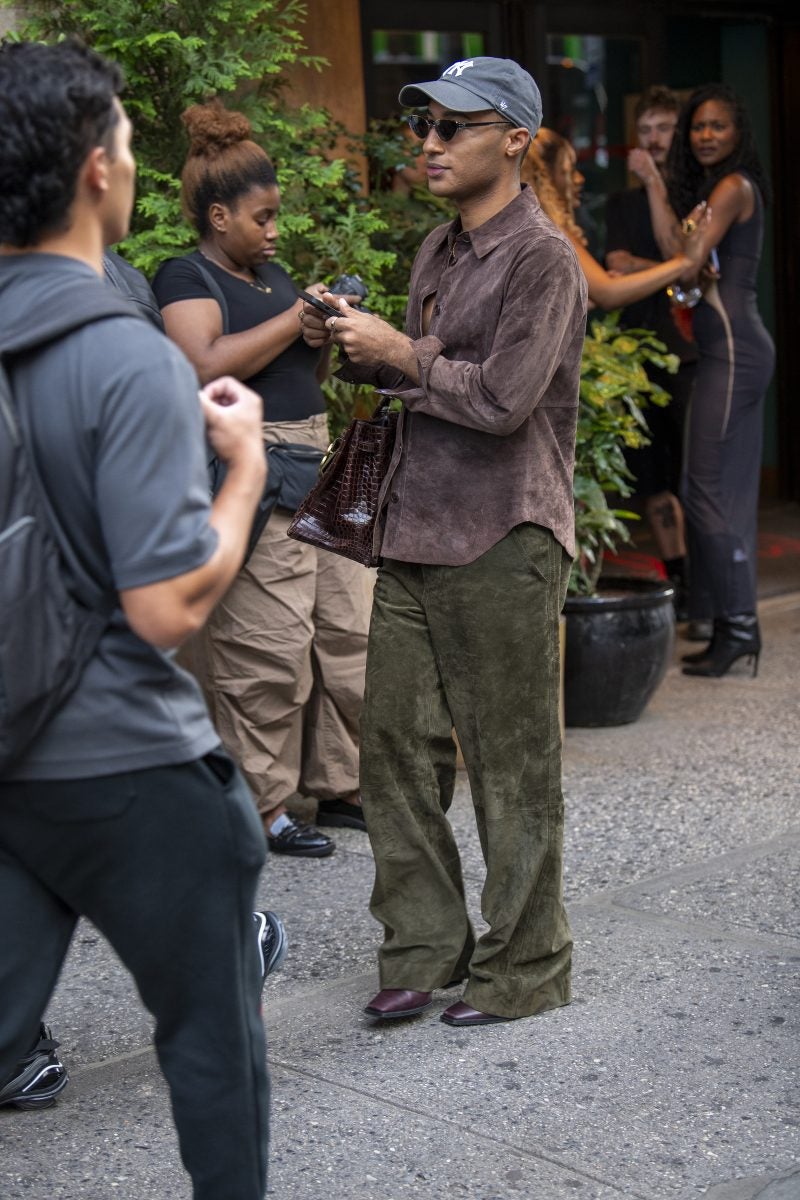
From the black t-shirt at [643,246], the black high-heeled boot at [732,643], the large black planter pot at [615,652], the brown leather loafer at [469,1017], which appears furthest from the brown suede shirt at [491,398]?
the black t-shirt at [643,246]

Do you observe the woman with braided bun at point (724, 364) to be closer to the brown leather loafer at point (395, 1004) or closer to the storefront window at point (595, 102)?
the storefront window at point (595, 102)

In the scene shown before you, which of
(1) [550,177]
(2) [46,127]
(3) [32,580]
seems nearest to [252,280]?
(1) [550,177]

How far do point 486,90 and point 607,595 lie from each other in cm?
292

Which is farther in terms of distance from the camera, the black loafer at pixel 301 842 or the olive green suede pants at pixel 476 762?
the black loafer at pixel 301 842

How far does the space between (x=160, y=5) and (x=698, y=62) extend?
18.3ft

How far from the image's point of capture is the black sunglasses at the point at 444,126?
3.61 metres

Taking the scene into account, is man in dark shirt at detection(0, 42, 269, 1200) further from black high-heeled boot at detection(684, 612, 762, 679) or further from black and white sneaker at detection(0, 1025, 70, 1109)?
black high-heeled boot at detection(684, 612, 762, 679)

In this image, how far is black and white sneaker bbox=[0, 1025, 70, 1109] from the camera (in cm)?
341

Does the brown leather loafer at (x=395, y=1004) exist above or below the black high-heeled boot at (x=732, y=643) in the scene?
above

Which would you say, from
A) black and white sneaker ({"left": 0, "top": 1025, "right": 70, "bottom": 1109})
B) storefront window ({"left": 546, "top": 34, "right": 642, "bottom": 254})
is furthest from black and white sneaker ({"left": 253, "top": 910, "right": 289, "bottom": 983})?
storefront window ({"left": 546, "top": 34, "right": 642, "bottom": 254})

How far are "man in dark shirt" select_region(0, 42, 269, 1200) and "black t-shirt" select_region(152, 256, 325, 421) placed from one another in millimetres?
2368

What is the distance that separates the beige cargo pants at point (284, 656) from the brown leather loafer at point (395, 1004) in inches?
49.0

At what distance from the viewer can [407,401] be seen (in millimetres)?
3621

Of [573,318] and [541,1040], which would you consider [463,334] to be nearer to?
[573,318]
